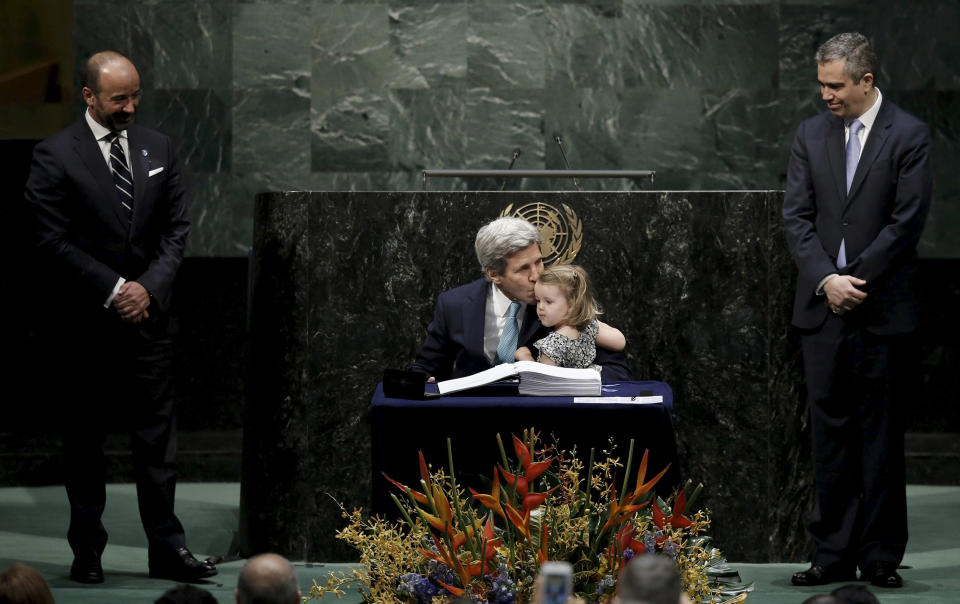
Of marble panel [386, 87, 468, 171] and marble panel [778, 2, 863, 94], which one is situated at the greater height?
marble panel [778, 2, 863, 94]

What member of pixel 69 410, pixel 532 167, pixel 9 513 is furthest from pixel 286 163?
A: pixel 69 410

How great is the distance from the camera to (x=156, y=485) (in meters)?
5.71

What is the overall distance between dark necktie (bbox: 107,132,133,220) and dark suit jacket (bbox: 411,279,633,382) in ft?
4.29

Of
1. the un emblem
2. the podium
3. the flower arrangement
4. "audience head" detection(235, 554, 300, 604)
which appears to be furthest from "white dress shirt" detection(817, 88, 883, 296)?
"audience head" detection(235, 554, 300, 604)

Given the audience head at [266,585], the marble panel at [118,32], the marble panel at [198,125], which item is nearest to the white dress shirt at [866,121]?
the audience head at [266,585]

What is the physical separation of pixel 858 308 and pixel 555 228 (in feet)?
3.92

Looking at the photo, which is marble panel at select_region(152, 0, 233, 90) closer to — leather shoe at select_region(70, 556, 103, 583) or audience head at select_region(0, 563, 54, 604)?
leather shoe at select_region(70, 556, 103, 583)

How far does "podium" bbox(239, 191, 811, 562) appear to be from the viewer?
5.88m

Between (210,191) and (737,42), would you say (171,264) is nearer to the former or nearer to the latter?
(210,191)

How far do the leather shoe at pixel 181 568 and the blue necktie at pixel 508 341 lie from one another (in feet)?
4.60

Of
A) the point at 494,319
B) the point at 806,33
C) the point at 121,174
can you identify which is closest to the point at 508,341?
the point at 494,319

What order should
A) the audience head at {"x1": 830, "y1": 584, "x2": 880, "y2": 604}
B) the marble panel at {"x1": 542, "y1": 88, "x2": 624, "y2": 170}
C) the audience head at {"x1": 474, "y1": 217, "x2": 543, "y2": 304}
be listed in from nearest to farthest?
the audience head at {"x1": 830, "y1": 584, "x2": 880, "y2": 604} < the audience head at {"x1": 474, "y1": 217, "x2": 543, "y2": 304} < the marble panel at {"x1": 542, "y1": 88, "x2": 624, "y2": 170}

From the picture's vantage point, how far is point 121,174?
579 cm

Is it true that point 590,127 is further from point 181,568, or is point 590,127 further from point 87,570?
point 87,570
